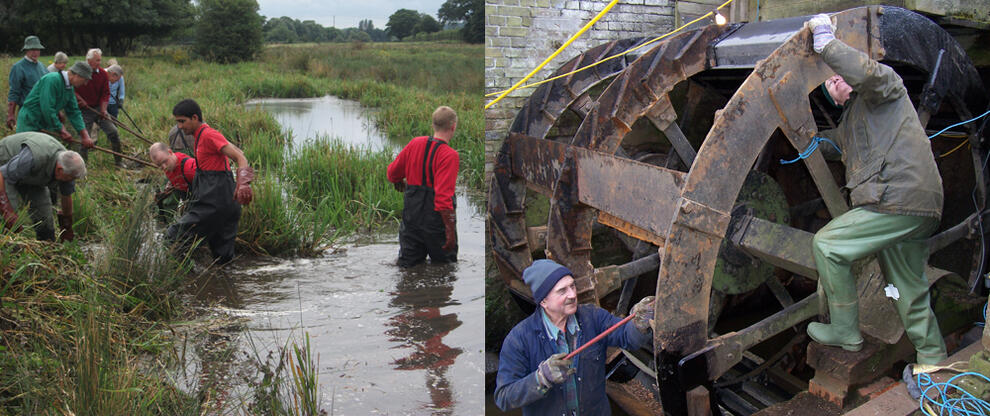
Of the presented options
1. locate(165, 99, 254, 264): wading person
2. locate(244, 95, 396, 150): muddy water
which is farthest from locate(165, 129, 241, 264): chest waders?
locate(244, 95, 396, 150): muddy water

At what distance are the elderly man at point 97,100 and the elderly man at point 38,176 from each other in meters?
0.16

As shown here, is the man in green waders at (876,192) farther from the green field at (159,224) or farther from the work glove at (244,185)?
the work glove at (244,185)

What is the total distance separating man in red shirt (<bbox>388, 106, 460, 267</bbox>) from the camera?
10.9ft

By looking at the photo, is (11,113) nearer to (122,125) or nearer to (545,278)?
Result: (122,125)

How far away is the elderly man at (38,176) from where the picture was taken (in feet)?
11.9

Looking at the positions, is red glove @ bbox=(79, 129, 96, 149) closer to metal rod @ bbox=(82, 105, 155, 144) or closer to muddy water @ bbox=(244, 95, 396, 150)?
metal rod @ bbox=(82, 105, 155, 144)

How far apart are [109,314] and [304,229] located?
1.39 meters

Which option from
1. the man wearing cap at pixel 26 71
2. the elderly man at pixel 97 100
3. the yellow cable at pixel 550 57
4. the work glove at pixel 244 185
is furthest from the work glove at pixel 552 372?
the yellow cable at pixel 550 57

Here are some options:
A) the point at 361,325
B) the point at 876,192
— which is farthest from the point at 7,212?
the point at 876,192

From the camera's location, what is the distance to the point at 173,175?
159 inches

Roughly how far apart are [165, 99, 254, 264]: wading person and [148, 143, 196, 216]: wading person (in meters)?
0.06

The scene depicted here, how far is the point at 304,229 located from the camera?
4.24m

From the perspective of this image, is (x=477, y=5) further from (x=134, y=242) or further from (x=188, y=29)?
(x=134, y=242)

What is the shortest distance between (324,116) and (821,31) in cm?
232
